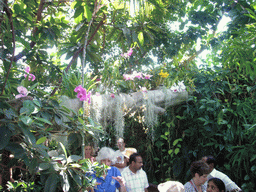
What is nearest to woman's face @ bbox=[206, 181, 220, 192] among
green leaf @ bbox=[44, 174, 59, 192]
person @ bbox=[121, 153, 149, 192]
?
person @ bbox=[121, 153, 149, 192]

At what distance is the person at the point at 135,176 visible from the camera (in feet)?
8.75

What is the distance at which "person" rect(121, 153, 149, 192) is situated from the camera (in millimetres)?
2668

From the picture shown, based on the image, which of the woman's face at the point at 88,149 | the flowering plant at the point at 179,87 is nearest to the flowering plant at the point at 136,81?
the flowering plant at the point at 179,87

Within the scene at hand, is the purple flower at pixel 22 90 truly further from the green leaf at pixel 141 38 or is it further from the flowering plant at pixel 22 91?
the green leaf at pixel 141 38

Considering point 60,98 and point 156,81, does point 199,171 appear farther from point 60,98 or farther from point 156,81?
point 156,81

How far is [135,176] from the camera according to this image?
271 centimetres

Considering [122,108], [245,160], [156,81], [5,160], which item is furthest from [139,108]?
[5,160]

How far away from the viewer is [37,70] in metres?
3.29

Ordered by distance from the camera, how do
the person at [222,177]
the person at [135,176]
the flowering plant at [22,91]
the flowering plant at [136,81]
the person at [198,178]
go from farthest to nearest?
the flowering plant at [136,81], the person at [135,176], the person at [222,177], the person at [198,178], the flowering plant at [22,91]

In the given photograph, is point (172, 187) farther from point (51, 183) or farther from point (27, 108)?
point (27, 108)

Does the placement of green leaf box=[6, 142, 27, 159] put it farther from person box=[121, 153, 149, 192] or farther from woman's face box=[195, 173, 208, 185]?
woman's face box=[195, 173, 208, 185]

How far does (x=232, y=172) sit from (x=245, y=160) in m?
0.27

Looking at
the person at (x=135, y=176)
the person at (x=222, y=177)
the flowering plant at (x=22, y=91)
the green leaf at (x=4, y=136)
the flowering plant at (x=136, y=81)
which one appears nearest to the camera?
the green leaf at (x=4, y=136)

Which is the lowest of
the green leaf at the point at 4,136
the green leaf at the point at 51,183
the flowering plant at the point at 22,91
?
the green leaf at the point at 51,183
